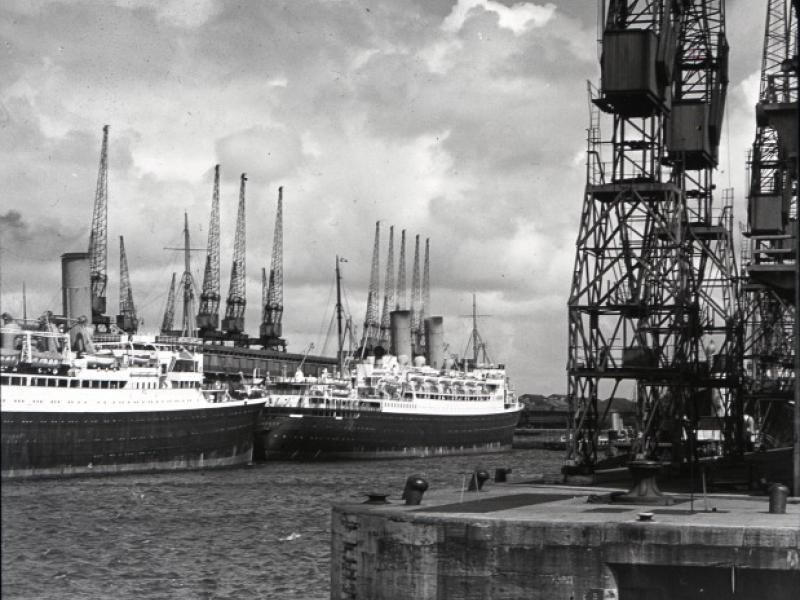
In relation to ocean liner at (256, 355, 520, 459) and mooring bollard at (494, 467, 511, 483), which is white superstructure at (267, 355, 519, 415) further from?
mooring bollard at (494, 467, 511, 483)

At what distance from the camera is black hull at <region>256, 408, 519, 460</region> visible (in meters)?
118

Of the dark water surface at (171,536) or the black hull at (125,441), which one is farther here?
the black hull at (125,441)

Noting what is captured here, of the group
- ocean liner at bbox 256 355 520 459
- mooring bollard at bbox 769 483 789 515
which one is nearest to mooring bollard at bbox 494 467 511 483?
mooring bollard at bbox 769 483 789 515

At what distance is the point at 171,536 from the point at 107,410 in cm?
4082

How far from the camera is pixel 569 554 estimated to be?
22.5 m

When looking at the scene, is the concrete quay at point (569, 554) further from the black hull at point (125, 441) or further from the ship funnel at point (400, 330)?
A: the ship funnel at point (400, 330)

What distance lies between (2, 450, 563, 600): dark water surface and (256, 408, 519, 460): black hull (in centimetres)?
3156

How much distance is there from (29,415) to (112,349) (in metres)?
21.7

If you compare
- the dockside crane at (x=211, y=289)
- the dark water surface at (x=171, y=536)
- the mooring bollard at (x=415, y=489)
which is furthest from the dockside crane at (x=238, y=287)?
the mooring bollard at (x=415, y=489)

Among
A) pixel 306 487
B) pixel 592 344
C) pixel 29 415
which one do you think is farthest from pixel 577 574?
pixel 29 415

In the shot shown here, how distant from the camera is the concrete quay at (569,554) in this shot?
850 inches

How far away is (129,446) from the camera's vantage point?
91.6 meters

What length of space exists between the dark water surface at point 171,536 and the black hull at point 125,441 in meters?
2.51

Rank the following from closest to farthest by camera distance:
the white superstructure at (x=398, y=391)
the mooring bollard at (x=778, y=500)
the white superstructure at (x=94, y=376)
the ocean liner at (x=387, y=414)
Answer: the mooring bollard at (x=778, y=500) → the white superstructure at (x=94, y=376) → the ocean liner at (x=387, y=414) → the white superstructure at (x=398, y=391)
